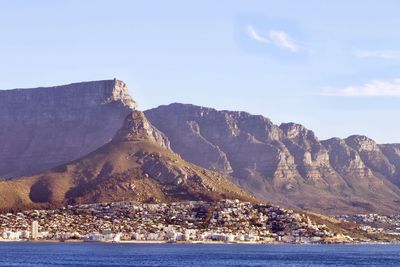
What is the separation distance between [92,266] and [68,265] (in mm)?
5680

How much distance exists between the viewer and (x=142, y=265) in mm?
199125

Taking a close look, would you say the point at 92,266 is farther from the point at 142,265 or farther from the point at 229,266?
the point at 229,266

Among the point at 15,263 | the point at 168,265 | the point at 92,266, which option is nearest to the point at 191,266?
the point at 168,265

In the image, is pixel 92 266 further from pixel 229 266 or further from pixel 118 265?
pixel 229 266

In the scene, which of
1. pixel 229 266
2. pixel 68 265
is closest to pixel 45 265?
pixel 68 265

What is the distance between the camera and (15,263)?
7751 inches

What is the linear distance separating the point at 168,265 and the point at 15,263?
2958cm

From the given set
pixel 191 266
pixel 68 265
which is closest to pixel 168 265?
pixel 191 266

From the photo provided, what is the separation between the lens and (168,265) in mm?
199750

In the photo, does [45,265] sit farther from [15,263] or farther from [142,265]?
[142,265]

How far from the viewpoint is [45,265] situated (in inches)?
7653

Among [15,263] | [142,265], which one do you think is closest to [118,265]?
[142,265]

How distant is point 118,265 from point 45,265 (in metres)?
14.1

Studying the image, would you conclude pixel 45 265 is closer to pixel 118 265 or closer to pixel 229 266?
pixel 118 265
